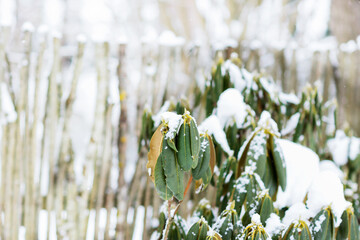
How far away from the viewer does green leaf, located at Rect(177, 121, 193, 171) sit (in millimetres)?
933

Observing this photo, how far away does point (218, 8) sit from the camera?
4.07m

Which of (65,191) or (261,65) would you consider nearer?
(65,191)

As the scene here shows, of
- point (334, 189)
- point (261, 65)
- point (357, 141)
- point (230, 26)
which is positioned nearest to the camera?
point (334, 189)

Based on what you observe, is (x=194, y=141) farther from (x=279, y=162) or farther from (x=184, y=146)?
(x=279, y=162)

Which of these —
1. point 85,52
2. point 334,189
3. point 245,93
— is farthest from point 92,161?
point 334,189

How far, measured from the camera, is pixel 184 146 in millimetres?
932

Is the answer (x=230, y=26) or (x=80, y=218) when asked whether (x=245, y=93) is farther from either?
(x=230, y=26)

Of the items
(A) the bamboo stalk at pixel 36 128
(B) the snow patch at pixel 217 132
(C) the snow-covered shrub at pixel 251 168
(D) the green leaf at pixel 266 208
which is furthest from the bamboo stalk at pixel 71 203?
(D) the green leaf at pixel 266 208

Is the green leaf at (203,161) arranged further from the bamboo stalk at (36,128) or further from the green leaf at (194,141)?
the bamboo stalk at (36,128)

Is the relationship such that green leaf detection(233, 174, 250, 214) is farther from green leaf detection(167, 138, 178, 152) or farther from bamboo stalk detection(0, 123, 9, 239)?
bamboo stalk detection(0, 123, 9, 239)

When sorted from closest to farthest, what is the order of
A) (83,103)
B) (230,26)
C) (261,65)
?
(261,65) → (83,103) → (230,26)

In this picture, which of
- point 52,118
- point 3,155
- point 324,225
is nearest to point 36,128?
point 52,118

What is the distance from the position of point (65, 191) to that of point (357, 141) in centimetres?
138

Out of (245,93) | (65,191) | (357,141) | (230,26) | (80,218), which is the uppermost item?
(230,26)
